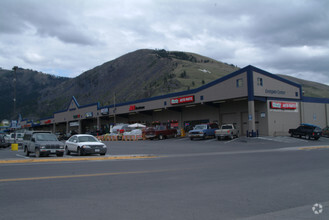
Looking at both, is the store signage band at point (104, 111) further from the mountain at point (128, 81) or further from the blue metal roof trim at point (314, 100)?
the blue metal roof trim at point (314, 100)

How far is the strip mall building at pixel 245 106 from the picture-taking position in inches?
1539

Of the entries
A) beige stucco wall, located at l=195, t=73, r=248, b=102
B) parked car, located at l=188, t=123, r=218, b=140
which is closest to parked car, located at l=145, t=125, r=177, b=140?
parked car, located at l=188, t=123, r=218, b=140

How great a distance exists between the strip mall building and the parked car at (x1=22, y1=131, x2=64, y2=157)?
80.2ft

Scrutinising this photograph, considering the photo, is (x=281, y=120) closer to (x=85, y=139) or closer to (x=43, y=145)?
(x=85, y=139)

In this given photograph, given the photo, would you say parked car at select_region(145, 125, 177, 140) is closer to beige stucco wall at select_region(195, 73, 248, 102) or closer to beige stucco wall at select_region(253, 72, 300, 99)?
beige stucco wall at select_region(195, 73, 248, 102)

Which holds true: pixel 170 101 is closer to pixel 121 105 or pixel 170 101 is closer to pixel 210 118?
pixel 210 118

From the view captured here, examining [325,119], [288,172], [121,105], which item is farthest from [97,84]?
[288,172]

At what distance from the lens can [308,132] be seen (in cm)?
3794

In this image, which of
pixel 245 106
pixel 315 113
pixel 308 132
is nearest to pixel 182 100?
pixel 245 106

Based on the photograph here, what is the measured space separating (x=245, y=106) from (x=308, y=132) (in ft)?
27.2

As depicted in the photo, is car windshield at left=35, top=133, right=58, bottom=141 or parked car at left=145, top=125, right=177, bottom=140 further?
parked car at left=145, top=125, right=177, bottom=140

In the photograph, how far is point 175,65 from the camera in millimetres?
131250

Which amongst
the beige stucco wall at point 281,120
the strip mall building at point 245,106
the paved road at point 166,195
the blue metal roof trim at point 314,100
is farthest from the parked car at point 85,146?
the blue metal roof trim at point 314,100

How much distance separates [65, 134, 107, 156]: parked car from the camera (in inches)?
822
